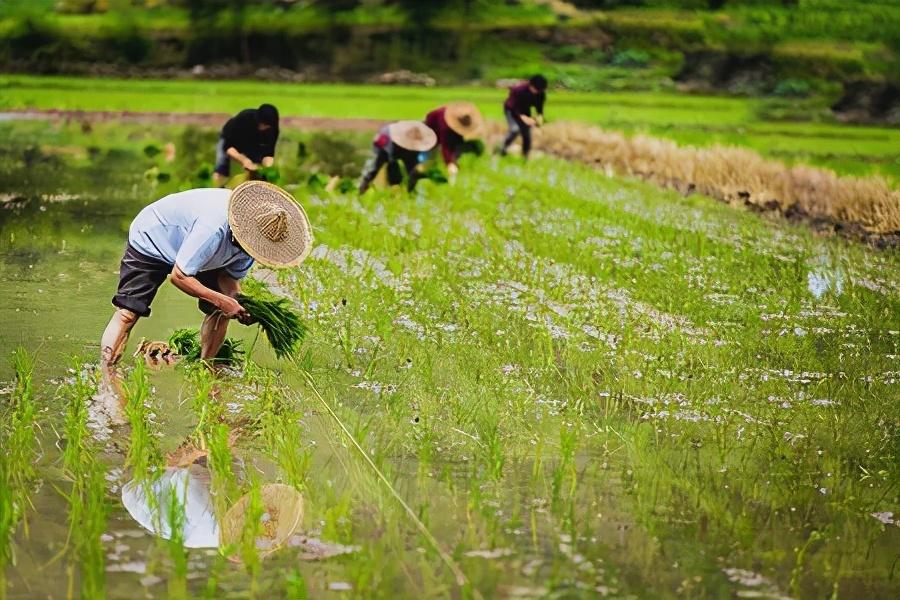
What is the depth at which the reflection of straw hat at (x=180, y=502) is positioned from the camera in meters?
2.96

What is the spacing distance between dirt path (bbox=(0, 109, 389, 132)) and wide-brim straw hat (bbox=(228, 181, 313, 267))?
7.94 metres

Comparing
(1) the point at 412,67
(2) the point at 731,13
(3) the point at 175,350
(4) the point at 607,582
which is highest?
(4) the point at 607,582

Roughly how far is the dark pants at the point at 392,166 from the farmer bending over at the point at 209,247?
11.0 feet

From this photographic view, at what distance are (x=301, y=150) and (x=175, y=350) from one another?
16.6 feet

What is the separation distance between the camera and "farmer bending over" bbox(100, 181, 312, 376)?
12.4ft

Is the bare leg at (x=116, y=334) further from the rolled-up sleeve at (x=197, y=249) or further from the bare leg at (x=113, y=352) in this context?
the rolled-up sleeve at (x=197, y=249)

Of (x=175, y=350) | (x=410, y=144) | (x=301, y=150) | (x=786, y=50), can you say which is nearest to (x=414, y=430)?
(x=175, y=350)

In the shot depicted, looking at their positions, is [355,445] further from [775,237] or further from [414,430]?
[775,237]

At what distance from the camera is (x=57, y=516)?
3041 mm

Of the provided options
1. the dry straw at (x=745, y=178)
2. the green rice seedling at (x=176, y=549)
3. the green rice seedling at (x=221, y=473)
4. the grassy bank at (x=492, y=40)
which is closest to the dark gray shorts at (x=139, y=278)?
the green rice seedling at (x=221, y=473)

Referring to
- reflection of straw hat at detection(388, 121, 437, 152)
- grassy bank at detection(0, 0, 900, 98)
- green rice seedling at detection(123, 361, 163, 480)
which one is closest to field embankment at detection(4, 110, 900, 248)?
reflection of straw hat at detection(388, 121, 437, 152)

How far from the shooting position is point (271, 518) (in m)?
3.08

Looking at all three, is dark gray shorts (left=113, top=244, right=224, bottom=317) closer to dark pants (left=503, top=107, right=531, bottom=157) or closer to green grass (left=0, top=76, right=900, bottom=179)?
dark pants (left=503, top=107, right=531, bottom=157)

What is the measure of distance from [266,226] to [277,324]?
0.43m
